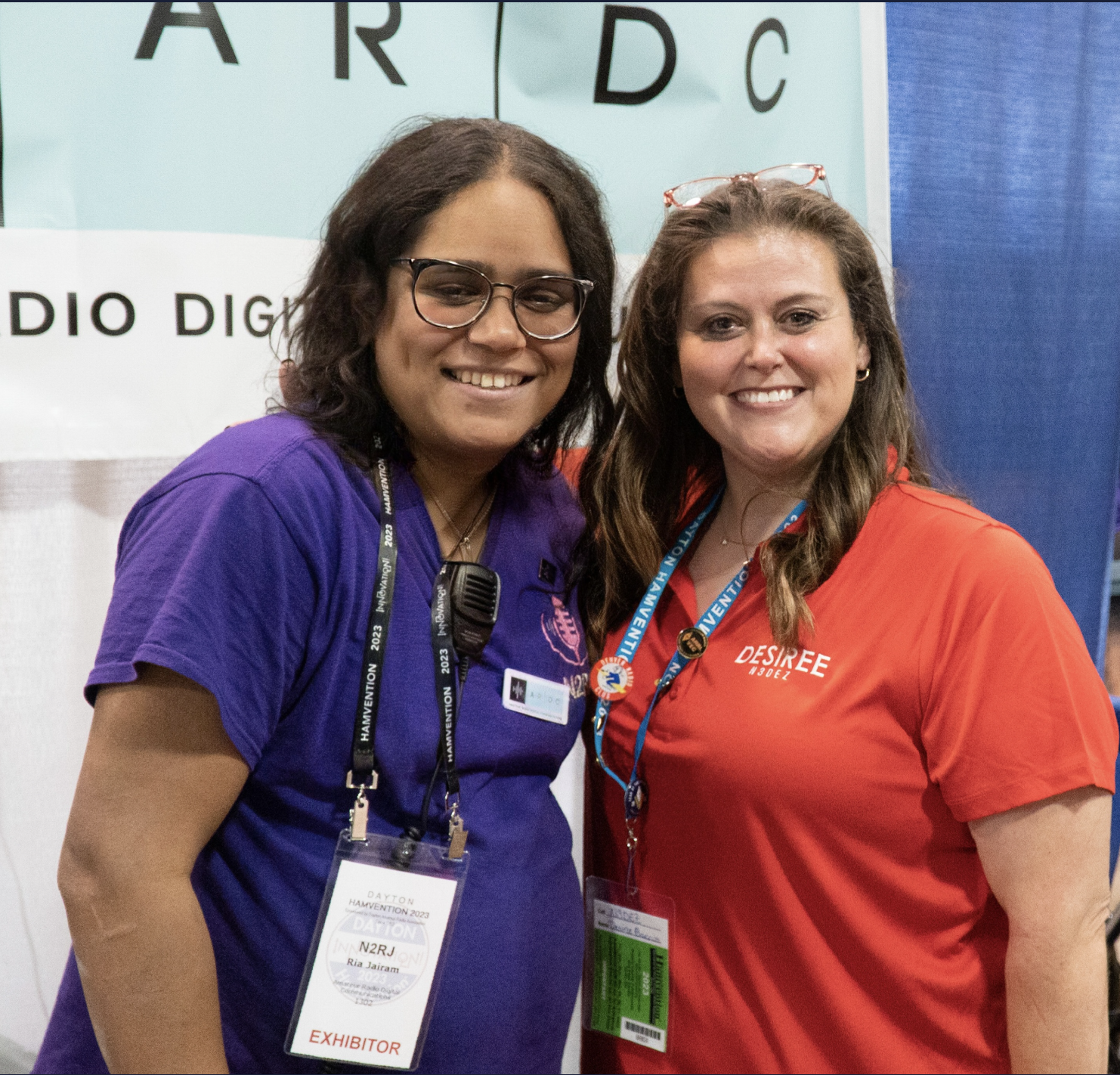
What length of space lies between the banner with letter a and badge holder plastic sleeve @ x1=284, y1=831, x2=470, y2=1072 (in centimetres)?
82

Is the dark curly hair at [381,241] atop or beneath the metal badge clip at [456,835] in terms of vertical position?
atop

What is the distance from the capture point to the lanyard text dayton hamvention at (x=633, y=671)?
141cm

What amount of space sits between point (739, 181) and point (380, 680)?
85 cm

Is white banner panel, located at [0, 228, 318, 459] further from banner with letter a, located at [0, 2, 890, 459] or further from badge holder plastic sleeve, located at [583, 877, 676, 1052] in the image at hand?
badge holder plastic sleeve, located at [583, 877, 676, 1052]

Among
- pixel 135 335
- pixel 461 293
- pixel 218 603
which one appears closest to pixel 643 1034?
pixel 218 603

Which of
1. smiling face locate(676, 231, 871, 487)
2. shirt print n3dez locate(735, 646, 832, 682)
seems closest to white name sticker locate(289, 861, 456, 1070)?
shirt print n3dez locate(735, 646, 832, 682)

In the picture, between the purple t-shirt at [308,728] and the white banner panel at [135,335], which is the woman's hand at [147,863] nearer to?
the purple t-shirt at [308,728]

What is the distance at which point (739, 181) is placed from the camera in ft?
4.96

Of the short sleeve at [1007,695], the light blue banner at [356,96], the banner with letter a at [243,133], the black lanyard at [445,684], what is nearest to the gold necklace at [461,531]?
the black lanyard at [445,684]

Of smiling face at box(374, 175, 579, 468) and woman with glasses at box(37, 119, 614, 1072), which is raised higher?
smiling face at box(374, 175, 579, 468)

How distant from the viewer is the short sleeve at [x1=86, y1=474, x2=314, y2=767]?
3.40 ft

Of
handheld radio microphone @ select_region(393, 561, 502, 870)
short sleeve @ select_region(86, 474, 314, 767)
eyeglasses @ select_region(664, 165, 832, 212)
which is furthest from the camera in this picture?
eyeglasses @ select_region(664, 165, 832, 212)

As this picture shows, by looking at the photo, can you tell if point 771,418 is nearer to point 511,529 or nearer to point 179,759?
point 511,529

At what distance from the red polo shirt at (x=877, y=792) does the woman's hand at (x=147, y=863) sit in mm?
583
